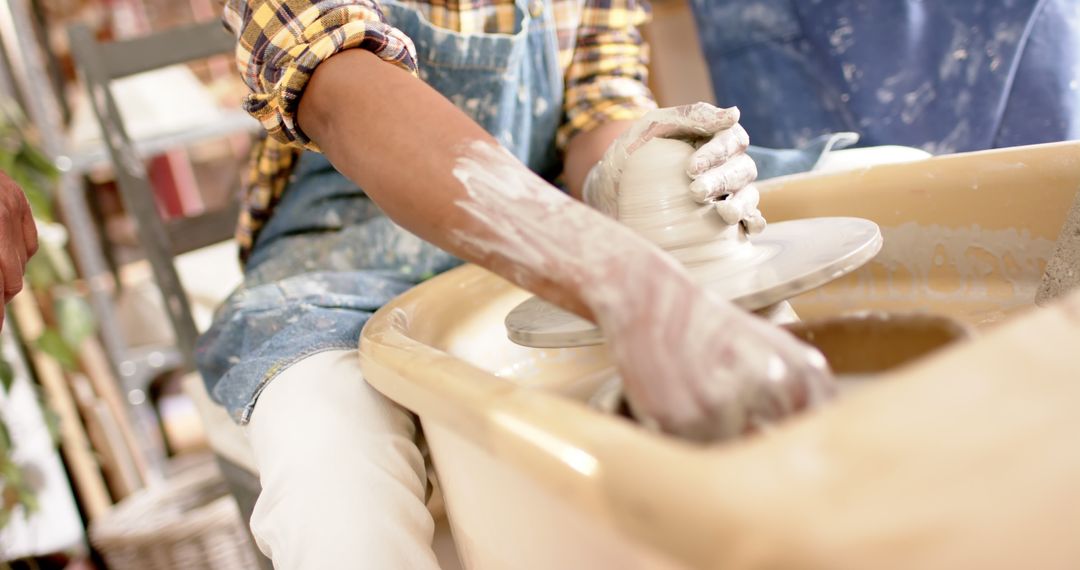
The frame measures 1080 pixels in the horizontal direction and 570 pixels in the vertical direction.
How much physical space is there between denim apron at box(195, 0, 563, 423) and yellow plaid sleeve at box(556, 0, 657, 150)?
3cm

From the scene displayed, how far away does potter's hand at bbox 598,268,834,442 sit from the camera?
1.24 feet

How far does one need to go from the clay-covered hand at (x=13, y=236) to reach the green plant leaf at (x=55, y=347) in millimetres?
1364

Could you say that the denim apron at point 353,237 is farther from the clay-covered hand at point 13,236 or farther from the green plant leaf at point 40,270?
the green plant leaf at point 40,270

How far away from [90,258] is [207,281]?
366mm

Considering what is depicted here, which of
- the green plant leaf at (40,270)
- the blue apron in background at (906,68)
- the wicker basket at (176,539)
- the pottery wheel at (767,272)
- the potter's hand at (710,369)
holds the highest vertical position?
the potter's hand at (710,369)

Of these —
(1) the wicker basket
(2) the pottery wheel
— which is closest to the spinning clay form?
(2) the pottery wheel

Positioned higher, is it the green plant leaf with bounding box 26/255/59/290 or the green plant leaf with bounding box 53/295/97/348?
the green plant leaf with bounding box 26/255/59/290

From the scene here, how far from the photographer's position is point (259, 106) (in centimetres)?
81

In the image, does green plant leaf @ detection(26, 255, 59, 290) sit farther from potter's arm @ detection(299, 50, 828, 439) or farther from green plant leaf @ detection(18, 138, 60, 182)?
potter's arm @ detection(299, 50, 828, 439)

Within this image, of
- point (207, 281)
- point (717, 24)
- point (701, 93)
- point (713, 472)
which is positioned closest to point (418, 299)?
point (713, 472)

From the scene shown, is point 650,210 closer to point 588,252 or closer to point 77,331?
point 588,252

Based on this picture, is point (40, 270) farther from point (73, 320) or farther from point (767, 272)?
point (767, 272)

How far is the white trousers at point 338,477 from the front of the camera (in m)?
0.67

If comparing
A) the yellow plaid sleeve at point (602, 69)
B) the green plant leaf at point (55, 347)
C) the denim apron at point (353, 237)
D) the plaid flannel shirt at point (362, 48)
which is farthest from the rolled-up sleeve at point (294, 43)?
the green plant leaf at point (55, 347)
